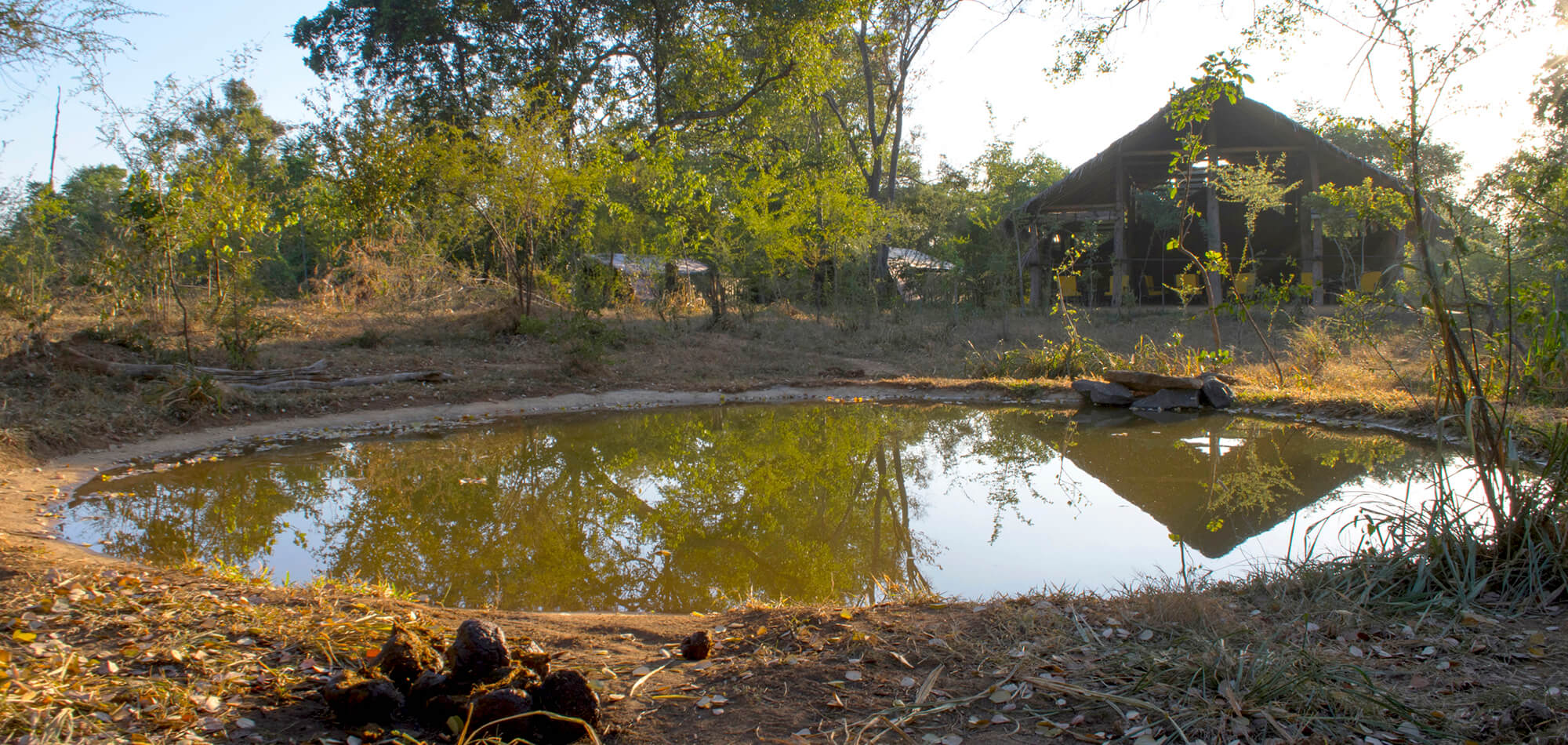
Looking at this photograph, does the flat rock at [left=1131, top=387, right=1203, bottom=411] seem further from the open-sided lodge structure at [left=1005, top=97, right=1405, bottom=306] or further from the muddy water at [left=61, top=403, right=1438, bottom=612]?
the open-sided lodge structure at [left=1005, top=97, right=1405, bottom=306]

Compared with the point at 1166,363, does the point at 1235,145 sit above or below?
above

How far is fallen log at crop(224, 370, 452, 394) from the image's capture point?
10.7 meters

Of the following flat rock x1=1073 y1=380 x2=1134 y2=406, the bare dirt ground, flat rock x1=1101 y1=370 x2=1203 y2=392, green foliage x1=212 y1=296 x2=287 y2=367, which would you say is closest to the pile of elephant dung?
the bare dirt ground

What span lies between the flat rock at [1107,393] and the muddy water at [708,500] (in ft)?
2.07

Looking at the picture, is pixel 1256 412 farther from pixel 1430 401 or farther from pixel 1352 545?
pixel 1352 545

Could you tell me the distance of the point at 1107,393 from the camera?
433 inches

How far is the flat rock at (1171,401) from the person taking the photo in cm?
1056

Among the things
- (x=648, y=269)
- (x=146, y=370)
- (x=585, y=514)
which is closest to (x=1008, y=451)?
(x=585, y=514)

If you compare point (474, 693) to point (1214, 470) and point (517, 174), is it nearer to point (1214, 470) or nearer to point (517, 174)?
point (1214, 470)

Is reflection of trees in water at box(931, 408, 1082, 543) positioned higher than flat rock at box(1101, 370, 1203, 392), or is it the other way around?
flat rock at box(1101, 370, 1203, 392)

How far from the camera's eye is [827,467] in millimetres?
8156

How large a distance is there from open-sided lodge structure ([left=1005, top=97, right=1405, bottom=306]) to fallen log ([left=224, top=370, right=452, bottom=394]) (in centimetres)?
1265

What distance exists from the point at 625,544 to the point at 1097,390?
746 centimetres

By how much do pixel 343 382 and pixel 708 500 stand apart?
281 inches
